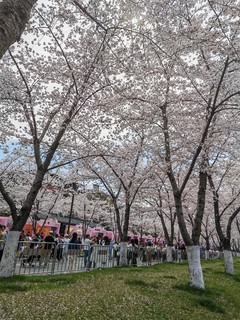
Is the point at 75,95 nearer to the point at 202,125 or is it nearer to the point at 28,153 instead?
the point at 202,125

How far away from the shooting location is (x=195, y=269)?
1028cm

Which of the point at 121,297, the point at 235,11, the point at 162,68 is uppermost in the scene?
the point at 162,68

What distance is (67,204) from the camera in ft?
131

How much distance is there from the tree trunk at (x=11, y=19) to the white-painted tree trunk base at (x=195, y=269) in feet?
30.3

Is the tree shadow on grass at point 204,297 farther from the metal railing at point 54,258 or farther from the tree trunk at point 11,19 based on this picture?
the tree trunk at point 11,19

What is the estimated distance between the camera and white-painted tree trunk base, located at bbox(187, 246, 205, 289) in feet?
33.4

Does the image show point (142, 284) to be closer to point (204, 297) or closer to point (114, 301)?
point (204, 297)

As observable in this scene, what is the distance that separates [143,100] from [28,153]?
40.7ft

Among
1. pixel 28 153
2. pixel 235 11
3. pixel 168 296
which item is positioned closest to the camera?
pixel 235 11

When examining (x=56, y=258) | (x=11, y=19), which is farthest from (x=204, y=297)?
(x=11, y=19)

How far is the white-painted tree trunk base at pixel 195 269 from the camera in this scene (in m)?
10.2

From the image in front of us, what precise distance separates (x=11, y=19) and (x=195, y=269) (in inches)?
378

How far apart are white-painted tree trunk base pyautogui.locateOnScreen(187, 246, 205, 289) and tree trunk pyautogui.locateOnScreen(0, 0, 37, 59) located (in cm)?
924

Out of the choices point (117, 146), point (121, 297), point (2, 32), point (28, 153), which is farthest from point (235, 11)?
point (28, 153)
